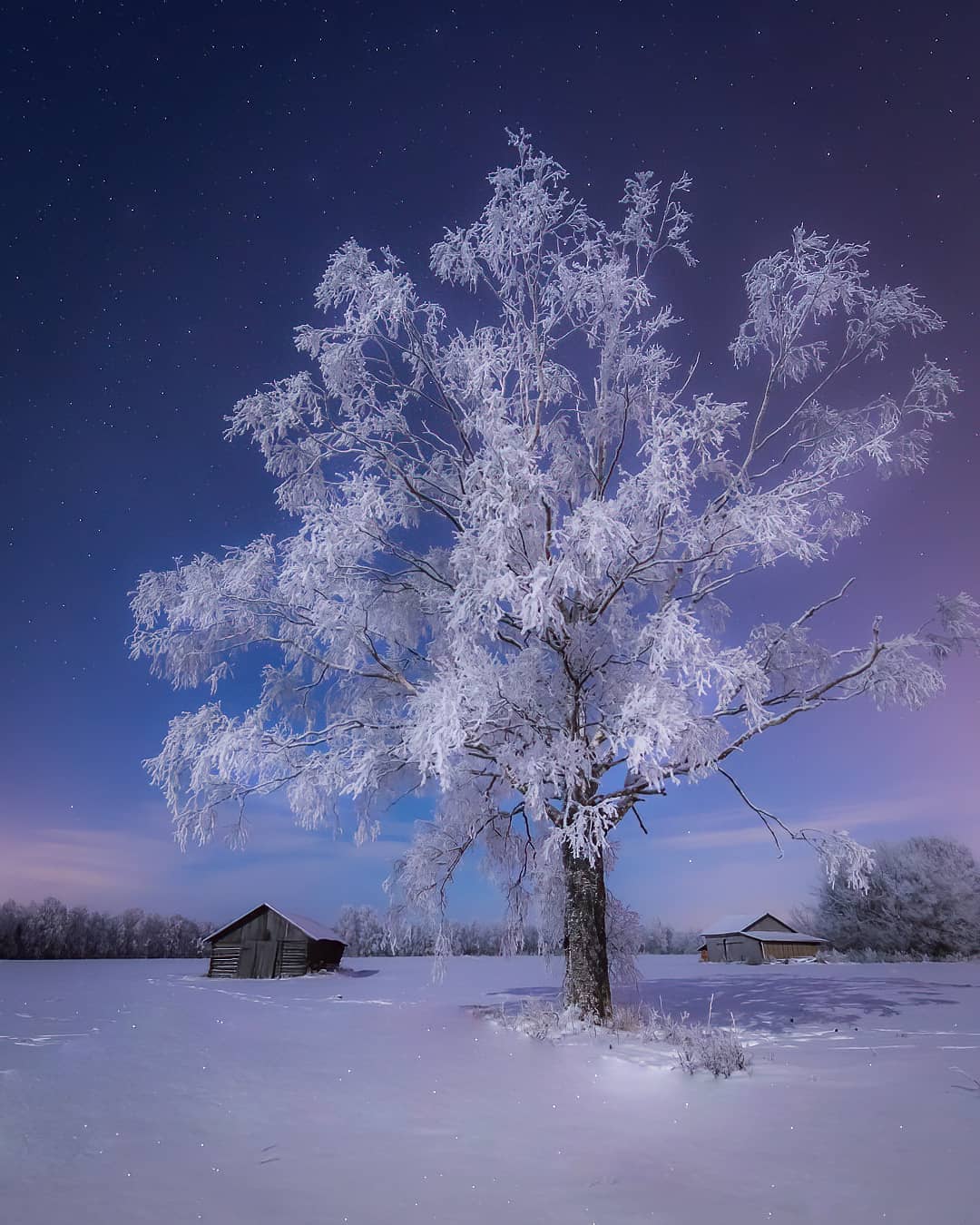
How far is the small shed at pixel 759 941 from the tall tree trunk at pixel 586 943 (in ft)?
96.7

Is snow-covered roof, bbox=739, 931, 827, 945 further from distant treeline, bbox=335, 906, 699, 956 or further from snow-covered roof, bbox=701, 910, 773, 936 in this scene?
distant treeline, bbox=335, 906, 699, 956

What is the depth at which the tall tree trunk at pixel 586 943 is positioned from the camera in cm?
1149

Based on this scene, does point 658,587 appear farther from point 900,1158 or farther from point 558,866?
point 900,1158

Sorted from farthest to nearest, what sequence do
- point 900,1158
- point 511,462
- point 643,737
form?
1. point 511,462
2. point 643,737
3. point 900,1158

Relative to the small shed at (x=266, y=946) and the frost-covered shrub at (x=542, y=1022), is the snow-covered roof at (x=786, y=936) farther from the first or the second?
the frost-covered shrub at (x=542, y=1022)

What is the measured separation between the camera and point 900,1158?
4758 millimetres

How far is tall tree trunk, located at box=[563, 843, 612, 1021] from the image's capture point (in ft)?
37.7

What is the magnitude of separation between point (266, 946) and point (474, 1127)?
27.3m

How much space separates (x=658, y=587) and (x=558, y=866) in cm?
588

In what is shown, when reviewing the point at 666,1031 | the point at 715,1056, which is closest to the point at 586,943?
the point at 666,1031

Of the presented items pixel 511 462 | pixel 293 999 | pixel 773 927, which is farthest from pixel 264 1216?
pixel 773 927

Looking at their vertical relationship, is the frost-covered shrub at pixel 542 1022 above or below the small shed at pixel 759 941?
above

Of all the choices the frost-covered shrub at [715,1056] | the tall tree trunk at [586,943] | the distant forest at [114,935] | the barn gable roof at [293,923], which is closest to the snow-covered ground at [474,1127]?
the frost-covered shrub at [715,1056]

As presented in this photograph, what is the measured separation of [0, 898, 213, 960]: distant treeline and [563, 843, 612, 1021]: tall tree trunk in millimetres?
49692
